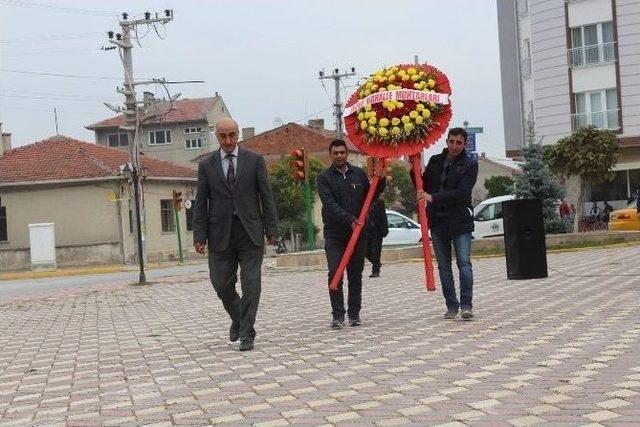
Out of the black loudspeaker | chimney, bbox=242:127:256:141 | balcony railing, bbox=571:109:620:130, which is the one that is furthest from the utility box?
chimney, bbox=242:127:256:141

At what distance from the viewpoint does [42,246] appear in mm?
42406

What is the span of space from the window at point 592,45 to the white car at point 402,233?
13.6 m

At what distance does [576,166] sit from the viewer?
30516 mm

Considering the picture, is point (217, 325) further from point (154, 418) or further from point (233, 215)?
point (154, 418)

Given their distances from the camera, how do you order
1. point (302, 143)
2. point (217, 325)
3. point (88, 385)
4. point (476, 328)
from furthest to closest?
1. point (302, 143)
2. point (217, 325)
3. point (476, 328)
4. point (88, 385)

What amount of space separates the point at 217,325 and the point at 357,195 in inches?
103

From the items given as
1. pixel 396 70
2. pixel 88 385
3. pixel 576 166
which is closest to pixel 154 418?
pixel 88 385

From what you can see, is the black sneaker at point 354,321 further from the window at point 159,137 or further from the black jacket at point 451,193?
the window at point 159,137

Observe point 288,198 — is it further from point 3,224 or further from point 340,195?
point 340,195

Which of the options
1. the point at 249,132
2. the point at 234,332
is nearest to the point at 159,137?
the point at 249,132

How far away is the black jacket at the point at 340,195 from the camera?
997cm

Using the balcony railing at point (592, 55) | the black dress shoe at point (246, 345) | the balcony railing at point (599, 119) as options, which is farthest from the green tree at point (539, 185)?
the black dress shoe at point (246, 345)

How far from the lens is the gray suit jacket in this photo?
8836 mm

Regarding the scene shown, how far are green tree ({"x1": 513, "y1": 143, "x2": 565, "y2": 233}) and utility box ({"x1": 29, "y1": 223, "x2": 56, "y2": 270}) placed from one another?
71.2 ft
